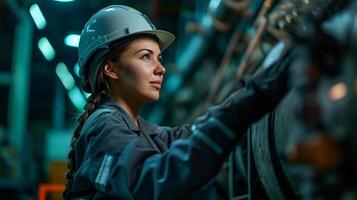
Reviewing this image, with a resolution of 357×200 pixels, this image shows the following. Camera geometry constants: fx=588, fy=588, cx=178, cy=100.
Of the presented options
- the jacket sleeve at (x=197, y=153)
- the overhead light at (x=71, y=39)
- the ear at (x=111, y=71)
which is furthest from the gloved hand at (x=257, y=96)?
the overhead light at (x=71, y=39)

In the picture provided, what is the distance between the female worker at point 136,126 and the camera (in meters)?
2.01

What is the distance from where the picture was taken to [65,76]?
1217cm

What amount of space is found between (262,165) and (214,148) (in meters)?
0.99

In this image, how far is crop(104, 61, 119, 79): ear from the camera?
2.81 m

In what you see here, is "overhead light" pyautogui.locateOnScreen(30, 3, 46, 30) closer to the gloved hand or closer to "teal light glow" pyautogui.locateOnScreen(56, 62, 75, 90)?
"teal light glow" pyautogui.locateOnScreen(56, 62, 75, 90)

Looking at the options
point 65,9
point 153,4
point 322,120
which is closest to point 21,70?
point 65,9

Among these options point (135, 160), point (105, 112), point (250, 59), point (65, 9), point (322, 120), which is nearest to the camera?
point (322, 120)

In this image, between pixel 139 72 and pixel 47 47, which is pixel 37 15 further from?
pixel 139 72

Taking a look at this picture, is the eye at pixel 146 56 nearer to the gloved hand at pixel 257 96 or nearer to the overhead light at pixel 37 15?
the gloved hand at pixel 257 96

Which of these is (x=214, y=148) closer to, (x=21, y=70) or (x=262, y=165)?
(x=262, y=165)

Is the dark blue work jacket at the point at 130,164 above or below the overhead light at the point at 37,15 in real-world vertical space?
below

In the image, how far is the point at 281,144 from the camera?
264 cm

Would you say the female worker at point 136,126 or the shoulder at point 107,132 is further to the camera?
the shoulder at point 107,132

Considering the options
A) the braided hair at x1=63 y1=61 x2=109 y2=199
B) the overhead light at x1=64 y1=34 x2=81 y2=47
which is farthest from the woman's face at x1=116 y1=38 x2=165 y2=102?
the overhead light at x1=64 y1=34 x2=81 y2=47
